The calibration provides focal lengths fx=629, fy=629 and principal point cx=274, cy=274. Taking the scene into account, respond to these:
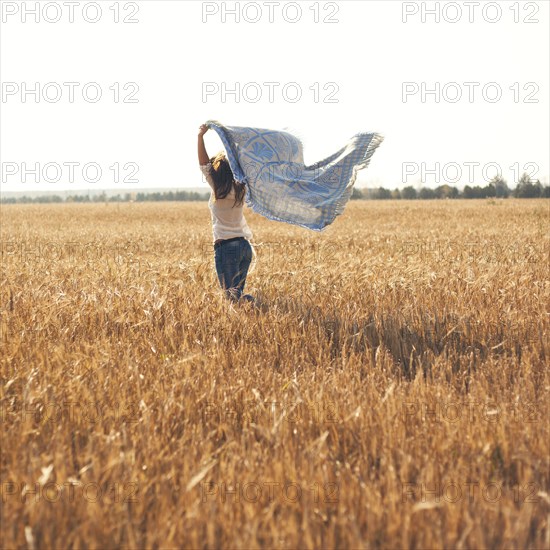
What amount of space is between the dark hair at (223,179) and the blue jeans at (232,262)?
17.1 inches

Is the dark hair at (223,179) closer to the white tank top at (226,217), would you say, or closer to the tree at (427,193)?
the white tank top at (226,217)

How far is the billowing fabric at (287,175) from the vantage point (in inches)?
199

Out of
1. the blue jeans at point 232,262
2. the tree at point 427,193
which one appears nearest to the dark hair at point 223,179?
the blue jeans at point 232,262

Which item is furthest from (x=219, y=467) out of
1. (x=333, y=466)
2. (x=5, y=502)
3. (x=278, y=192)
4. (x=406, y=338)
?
(x=278, y=192)

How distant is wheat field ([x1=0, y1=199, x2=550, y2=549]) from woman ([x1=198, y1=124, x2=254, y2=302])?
0.26m

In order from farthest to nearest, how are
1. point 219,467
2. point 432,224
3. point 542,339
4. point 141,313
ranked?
point 432,224, point 141,313, point 542,339, point 219,467

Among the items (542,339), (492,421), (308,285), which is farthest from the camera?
(308,285)

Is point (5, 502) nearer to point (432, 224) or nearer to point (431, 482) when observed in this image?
point (431, 482)

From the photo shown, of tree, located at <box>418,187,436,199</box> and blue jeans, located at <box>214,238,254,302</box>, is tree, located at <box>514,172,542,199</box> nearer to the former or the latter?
tree, located at <box>418,187,436,199</box>

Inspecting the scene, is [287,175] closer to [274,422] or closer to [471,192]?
[274,422]

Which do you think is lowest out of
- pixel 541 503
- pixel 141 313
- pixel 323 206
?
pixel 541 503

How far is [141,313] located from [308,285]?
1.67m

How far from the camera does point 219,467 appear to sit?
2.47 m

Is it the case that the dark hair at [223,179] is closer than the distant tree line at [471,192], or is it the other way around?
the dark hair at [223,179]
